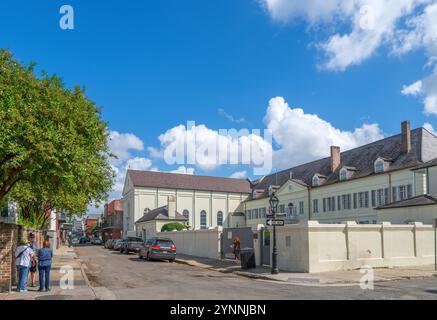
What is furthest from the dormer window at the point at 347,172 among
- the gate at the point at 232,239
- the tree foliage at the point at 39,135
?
the tree foliage at the point at 39,135

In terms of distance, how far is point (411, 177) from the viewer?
4447 centimetres

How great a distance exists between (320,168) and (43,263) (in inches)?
2076

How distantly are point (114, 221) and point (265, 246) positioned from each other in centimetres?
8145

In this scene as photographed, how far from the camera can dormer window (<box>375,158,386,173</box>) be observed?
160 feet

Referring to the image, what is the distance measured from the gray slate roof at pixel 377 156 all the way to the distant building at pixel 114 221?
41.2 metres

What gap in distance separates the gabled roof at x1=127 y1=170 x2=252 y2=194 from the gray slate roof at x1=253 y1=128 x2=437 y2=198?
19637mm

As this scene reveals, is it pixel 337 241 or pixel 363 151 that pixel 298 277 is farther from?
pixel 363 151

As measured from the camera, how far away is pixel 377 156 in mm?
52406

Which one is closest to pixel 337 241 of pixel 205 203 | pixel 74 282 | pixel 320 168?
pixel 74 282

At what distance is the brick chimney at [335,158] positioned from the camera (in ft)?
196

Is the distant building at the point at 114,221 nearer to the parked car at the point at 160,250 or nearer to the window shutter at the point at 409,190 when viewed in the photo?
the window shutter at the point at 409,190

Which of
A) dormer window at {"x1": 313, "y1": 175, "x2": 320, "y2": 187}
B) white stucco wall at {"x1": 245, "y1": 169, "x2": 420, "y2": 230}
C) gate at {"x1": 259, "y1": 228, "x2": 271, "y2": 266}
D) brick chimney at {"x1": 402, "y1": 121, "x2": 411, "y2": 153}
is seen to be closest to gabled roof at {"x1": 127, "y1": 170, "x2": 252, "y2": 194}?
white stucco wall at {"x1": 245, "y1": 169, "x2": 420, "y2": 230}

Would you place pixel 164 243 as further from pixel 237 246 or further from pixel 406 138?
pixel 406 138

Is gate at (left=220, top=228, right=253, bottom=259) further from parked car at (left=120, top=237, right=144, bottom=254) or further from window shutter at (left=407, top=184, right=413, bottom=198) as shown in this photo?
window shutter at (left=407, top=184, right=413, bottom=198)
